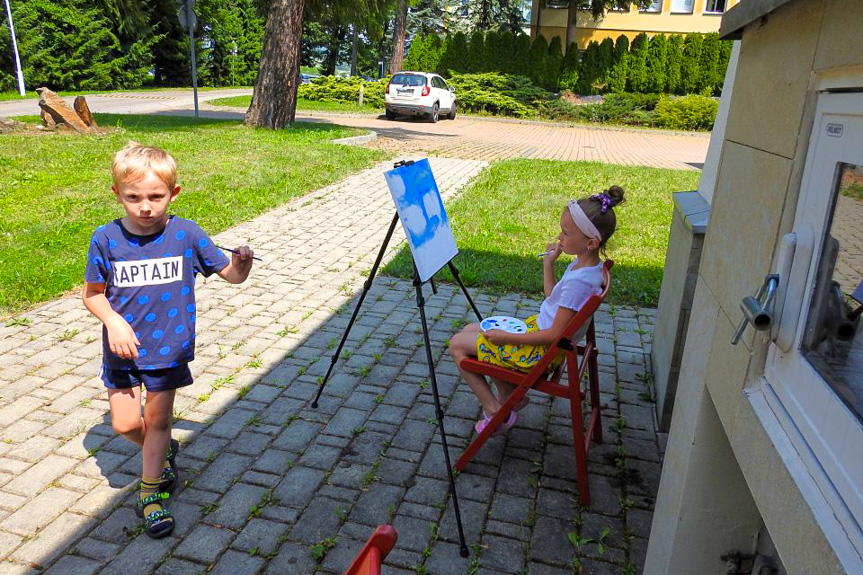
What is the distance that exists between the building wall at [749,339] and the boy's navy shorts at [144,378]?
6.97ft

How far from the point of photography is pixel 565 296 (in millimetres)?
3311

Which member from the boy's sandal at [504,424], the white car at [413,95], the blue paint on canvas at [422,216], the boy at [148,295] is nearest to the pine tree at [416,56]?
the white car at [413,95]

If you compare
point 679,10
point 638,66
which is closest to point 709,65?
point 638,66

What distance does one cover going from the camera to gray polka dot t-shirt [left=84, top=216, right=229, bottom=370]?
2846 mm

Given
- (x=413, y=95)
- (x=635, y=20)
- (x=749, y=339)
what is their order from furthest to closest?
(x=635, y=20) → (x=413, y=95) → (x=749, y=339)

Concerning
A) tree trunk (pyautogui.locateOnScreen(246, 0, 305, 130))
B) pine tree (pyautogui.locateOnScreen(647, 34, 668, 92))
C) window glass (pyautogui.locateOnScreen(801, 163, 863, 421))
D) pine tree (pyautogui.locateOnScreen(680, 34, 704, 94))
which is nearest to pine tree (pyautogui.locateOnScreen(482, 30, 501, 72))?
pine tree (pyautogui.locateOnScreen(647, 34, 668, 92))

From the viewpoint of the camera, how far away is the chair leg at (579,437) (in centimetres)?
327

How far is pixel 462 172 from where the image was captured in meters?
13.0

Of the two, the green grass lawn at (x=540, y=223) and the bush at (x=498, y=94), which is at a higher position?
the bush at (x=498, y=94)

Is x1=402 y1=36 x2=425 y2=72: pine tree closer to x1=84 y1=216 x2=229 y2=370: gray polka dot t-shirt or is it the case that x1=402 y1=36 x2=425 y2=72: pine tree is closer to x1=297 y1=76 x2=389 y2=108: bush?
x1=297 y1=76 x2=389 y2=108: bush

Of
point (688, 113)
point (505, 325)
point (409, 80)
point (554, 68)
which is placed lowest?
point (505, 325)

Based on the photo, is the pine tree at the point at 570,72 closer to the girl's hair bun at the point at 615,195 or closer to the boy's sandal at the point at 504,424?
the girl's hair bun at the point at 615,195

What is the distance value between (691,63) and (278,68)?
74.0 ft

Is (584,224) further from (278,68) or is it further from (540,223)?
(278,68)
